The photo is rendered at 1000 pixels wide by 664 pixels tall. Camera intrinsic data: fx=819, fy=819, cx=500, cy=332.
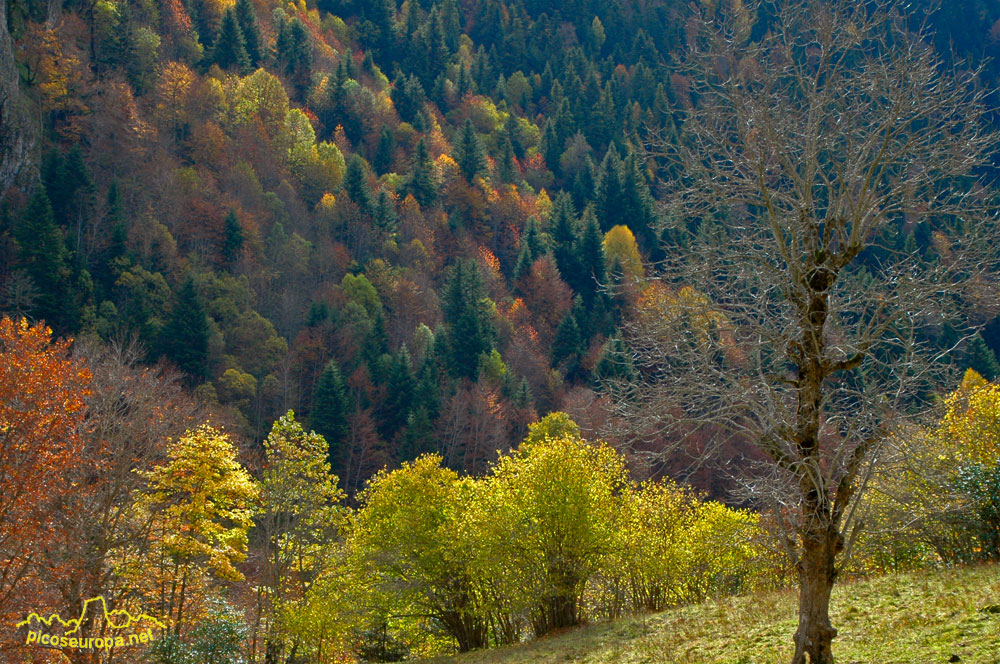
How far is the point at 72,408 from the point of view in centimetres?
1772

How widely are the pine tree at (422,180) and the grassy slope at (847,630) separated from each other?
92544mm

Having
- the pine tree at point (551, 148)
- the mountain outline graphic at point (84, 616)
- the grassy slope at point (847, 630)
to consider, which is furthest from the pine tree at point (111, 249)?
the pine tree at point (551, 148)

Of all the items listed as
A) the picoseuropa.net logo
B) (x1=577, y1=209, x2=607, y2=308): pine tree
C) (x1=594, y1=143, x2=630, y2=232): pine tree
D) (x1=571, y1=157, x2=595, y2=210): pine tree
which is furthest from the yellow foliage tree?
(x1=571, y1=157, x2=595, y2=210): pine tree

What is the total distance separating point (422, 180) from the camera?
108062 millimetres

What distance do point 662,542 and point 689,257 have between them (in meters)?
14.3

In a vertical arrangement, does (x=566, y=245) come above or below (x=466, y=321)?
above

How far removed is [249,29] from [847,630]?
118866 mm

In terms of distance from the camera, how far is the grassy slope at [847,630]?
9984mm

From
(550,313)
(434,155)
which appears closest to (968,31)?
(434,155)

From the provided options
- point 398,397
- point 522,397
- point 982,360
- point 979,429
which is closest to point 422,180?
point 522,397

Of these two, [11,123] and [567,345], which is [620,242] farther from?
[11,123]

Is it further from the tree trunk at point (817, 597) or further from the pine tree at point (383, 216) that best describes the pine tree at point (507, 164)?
the tree trunk at point (817, 597)

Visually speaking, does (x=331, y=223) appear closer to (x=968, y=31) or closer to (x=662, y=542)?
(x=662, y=542)

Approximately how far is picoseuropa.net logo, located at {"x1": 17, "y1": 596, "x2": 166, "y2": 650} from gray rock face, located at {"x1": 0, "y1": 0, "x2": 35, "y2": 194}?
59132 millimetres
